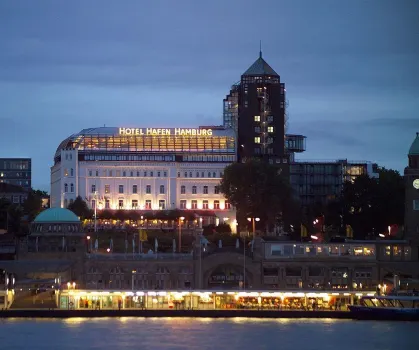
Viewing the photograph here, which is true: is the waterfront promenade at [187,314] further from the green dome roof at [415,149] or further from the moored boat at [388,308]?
the green dome roof at [415,149]

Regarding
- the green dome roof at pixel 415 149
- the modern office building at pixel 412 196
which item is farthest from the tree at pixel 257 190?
the modern office building at pixel 412 196

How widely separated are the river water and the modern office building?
1927 cm

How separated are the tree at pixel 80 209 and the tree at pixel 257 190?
20.9 metres

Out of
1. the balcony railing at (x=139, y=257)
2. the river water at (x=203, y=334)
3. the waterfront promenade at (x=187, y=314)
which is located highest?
the balcony railing at (x=139, y=257)

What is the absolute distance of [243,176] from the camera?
594ft

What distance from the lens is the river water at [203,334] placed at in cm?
9925

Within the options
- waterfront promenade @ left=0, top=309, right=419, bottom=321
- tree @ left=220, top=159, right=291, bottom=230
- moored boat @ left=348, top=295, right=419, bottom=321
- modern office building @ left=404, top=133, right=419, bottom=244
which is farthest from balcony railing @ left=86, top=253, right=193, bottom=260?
tree @ left=220, top=159, right=291, bottom=230

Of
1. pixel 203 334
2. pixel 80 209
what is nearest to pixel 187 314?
pixel 203 334

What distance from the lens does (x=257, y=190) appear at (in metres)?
180

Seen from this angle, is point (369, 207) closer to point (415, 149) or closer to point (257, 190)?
point (257, 190)

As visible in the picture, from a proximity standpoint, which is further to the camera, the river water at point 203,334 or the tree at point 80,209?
the tree at point 80,209

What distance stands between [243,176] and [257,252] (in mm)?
54470

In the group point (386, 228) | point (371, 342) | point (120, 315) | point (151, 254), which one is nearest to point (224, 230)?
point (386, 228)

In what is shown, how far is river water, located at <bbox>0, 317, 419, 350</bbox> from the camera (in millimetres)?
99250
